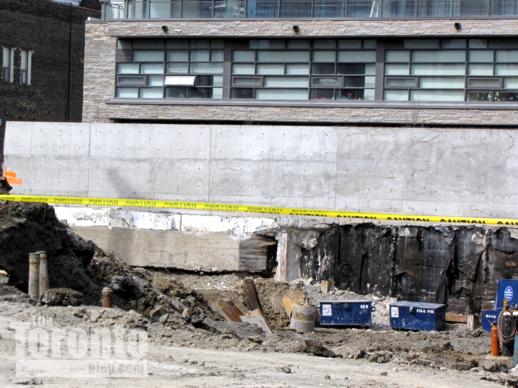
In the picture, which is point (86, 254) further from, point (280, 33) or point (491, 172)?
point (280, 33)

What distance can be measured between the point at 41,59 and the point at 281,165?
2576 centimetres

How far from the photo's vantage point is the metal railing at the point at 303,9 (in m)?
33.8

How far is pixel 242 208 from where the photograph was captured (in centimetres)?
2978

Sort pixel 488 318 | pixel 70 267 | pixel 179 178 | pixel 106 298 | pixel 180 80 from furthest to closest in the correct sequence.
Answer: pixel 180 80, pixel 179 178, pixel 488 318, pixel 70 267, pixel 106 298

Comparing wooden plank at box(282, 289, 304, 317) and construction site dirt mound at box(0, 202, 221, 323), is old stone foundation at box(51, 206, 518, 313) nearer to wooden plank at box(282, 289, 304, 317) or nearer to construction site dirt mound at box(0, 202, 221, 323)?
wooden plank at box(282, 289, 304, 317)

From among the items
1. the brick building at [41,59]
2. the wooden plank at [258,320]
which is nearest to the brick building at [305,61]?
the wooden plank at [258,320]

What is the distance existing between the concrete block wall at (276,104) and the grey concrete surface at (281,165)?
4800 millimetres

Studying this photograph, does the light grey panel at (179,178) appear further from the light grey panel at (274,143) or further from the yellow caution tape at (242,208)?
the light grey panel at (274,143)

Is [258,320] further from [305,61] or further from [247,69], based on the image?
[247,69]

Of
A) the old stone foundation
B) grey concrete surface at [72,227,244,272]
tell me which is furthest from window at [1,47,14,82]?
grey concrete surface at [72,227,244,272]

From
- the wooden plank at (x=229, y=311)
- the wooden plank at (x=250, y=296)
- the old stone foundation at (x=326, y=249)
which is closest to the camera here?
the wooden plank at (x=229, y=311)

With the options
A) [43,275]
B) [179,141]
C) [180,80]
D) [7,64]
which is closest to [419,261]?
[179,141]

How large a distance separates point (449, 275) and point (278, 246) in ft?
15.9

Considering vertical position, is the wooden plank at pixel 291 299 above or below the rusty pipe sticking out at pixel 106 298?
below
